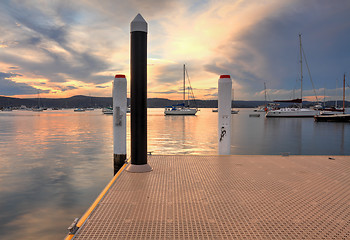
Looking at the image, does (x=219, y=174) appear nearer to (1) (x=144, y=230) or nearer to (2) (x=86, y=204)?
(1) (x=144, y=230)

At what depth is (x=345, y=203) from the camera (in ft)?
13.4

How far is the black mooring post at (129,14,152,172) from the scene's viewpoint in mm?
6023

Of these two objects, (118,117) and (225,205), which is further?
(118,117)

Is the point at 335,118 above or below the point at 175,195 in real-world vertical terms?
below

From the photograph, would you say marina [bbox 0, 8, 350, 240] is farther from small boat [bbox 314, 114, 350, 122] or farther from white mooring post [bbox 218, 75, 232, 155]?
small boat [bbox 314, 114, 350, 122]

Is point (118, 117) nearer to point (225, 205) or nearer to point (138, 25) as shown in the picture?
point (138, 25)

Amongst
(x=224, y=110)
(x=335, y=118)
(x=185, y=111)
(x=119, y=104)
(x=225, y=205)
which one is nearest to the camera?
(x=225, y=205)

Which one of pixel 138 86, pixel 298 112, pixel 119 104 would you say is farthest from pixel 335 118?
pixel 138 86

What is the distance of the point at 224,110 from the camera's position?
842 centimetres

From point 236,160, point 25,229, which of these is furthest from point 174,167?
point 25,229

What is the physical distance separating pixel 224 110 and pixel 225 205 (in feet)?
16.1

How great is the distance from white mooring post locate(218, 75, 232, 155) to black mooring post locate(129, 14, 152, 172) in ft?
10.9

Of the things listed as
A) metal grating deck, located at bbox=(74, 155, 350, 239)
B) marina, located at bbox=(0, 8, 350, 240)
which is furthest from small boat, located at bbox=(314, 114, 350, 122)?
metal grating deck, located at bbox=(74, 155, 350, 239)

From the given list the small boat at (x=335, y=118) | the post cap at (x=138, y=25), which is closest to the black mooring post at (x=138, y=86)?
the post cap at (x=138, y=25)
